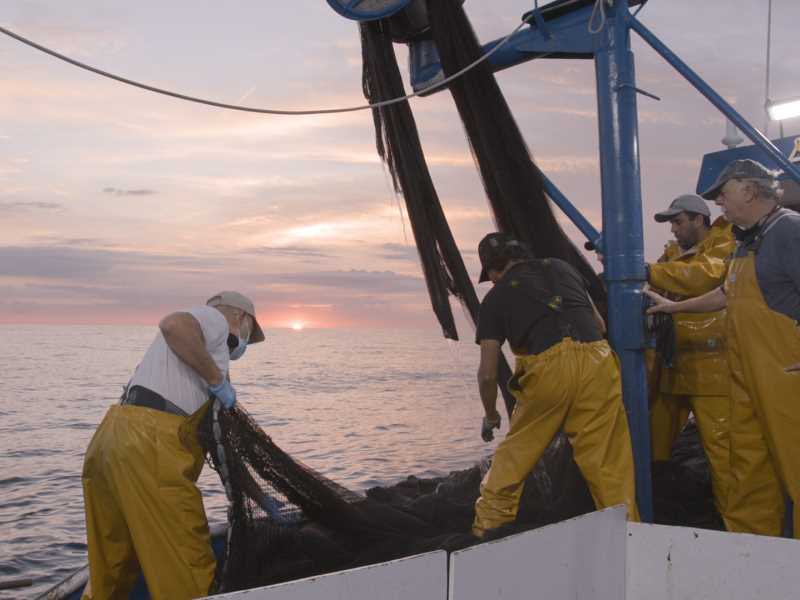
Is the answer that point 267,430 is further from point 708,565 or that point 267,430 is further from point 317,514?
point 708,565

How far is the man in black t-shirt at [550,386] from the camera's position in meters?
3.55

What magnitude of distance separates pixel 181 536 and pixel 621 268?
2.65 m

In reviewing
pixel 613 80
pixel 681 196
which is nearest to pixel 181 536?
pixel 613 80

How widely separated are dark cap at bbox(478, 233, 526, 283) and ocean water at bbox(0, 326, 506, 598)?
0.56 metres

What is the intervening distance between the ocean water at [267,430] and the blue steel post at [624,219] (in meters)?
0.85

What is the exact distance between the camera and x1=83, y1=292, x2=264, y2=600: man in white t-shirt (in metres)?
3.14

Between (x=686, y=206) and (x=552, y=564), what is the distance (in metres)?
2.87

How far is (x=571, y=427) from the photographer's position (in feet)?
11.9

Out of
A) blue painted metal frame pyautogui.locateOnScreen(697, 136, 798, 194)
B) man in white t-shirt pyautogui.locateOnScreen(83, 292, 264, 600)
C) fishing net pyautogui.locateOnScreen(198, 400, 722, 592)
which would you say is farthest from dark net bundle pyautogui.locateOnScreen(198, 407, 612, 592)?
blue painted metal frame pyautogui.locateOnScreen(697, 136, 798, 194)

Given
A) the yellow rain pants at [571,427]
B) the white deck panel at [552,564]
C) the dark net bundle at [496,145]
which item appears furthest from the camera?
the dark net bundle at [496,145]

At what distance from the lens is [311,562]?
3.54 m

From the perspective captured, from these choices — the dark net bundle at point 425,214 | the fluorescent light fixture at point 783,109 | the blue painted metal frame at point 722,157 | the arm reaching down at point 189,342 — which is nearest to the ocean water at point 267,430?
the dark net bundle at point 425,214

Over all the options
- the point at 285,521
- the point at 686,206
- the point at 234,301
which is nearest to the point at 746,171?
the point at 686,206

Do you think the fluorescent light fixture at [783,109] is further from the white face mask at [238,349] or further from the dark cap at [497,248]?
the white face mask at [238,349]
